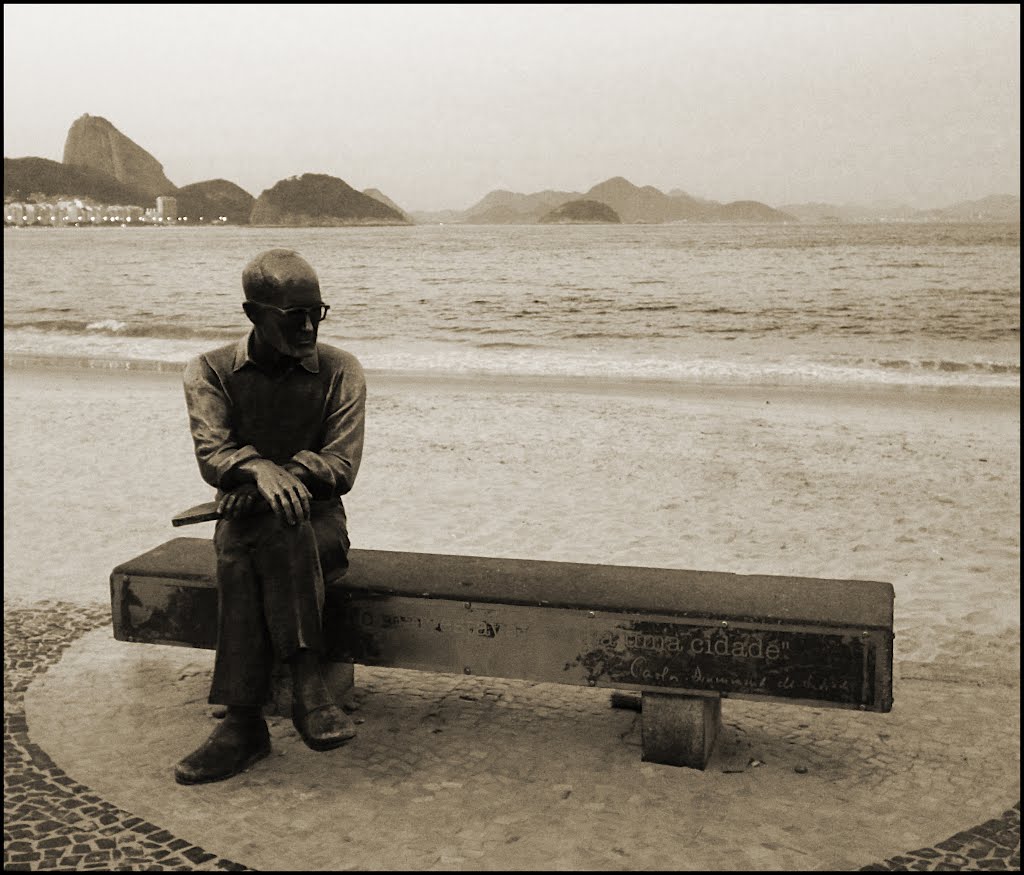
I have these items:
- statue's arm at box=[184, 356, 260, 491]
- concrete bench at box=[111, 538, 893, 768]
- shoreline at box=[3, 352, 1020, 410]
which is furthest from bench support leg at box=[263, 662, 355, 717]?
shoreline at box=[3, 352, 1020, 410]

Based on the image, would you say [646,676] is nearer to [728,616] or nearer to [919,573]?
[728,616]

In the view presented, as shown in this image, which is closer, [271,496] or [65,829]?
[65,829]

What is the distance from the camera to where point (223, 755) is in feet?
12.2

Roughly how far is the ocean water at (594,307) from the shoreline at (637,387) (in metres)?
0.59

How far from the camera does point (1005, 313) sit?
32.5 m

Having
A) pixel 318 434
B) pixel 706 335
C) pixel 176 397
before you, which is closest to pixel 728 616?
pixel 318 434

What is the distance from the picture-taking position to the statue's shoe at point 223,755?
367 cm

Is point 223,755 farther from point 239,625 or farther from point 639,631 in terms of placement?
point 639,631

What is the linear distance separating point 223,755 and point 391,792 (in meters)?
0.55

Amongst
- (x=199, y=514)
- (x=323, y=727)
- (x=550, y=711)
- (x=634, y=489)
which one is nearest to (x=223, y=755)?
(x=323, y=727)

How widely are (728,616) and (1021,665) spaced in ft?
6.70

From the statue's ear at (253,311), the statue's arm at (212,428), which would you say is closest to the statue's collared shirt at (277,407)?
the statue's arm at (212,428)

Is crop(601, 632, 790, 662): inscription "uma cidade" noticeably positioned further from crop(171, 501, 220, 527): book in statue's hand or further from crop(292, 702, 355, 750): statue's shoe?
crop(171, 501, 220, 527): book in statue's hand

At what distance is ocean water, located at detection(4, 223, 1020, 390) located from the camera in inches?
853
